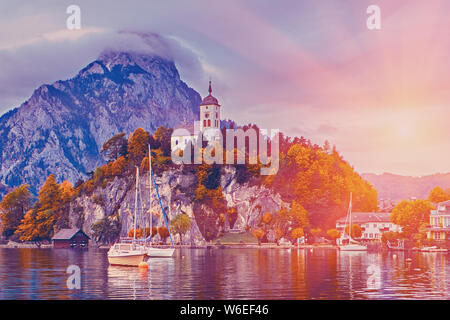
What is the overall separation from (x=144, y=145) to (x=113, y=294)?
120 meters

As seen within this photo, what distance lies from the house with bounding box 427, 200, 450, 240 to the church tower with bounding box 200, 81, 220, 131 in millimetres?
71522

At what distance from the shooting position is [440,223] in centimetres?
11244

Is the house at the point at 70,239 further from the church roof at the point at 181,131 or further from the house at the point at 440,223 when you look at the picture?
the house at the point at 440,223

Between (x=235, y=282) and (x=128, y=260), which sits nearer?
(x=235, y=282)

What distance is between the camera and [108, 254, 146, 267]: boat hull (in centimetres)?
6500

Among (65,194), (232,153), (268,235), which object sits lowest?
(268,235)

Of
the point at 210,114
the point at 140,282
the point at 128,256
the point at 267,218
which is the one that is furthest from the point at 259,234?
the point at 140,282

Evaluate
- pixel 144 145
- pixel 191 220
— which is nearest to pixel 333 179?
pixel 191 220

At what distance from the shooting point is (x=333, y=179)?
14200cm

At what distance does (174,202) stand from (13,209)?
186 feet

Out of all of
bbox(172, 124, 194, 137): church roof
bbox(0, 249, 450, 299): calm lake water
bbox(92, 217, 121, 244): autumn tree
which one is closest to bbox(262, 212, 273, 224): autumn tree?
bbox(172, 124, 194, 137): church roof

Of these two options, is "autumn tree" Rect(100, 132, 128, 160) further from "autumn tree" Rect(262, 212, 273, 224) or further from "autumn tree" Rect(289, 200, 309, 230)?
"autumn tree" Rect(289, 200, 309, 230)

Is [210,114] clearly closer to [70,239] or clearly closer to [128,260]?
[70,239]
